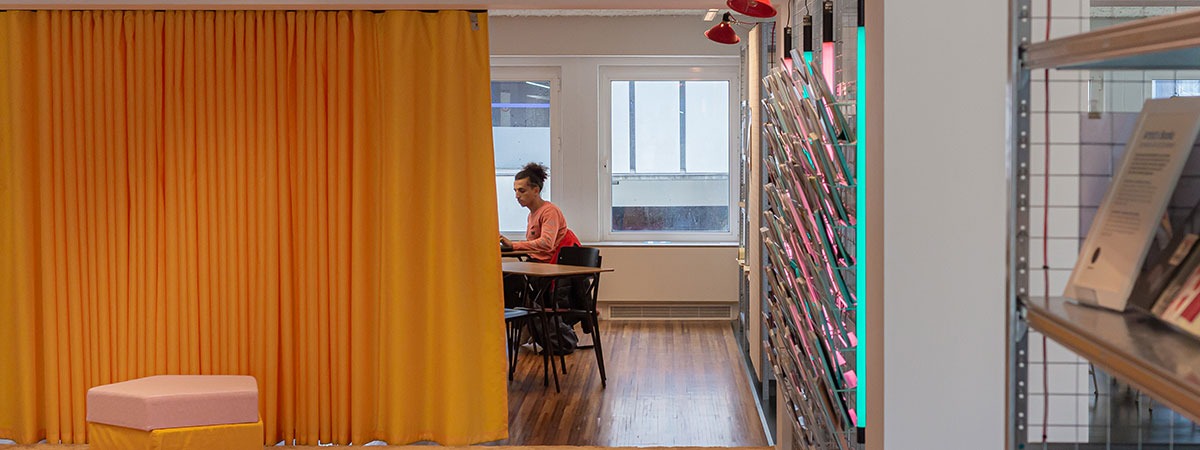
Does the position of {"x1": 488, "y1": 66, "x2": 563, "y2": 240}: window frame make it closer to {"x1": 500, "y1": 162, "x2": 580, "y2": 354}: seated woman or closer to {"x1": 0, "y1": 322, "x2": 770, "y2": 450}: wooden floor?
{"x1": 500, "y1": 162, "x2": 580, "y2": 354}: seated woman

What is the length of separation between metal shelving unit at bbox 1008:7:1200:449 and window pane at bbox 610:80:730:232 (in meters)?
7.55

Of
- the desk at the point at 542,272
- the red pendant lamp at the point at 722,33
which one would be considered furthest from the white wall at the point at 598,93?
the red pendant lamp at the point at 722,33

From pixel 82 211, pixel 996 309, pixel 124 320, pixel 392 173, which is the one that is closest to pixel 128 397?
pixel 124 320

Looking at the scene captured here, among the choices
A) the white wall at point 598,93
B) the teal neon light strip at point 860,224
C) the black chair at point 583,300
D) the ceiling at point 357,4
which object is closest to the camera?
the teal neon light strip at point 860,224

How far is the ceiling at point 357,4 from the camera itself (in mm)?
4527

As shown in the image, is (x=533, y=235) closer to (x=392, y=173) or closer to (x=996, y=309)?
(x=392, y=173)

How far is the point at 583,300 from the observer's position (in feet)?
21.5

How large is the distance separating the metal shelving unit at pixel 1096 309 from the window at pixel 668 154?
7.49 metres

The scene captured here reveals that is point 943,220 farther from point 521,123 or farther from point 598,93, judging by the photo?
point 521,123

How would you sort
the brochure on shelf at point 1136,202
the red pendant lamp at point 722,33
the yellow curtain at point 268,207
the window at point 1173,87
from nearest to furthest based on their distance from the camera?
the brochure on shelf at point 1136,202
the window at point 1173,87
the yellow curtain at point 268,207
the red pendant lamp at point 722,33

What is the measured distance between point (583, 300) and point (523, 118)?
115 inches

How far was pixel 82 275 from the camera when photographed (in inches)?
189

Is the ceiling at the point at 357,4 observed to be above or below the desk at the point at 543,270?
above

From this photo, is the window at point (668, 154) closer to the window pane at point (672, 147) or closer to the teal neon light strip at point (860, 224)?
the window pane at point (672, 147)
